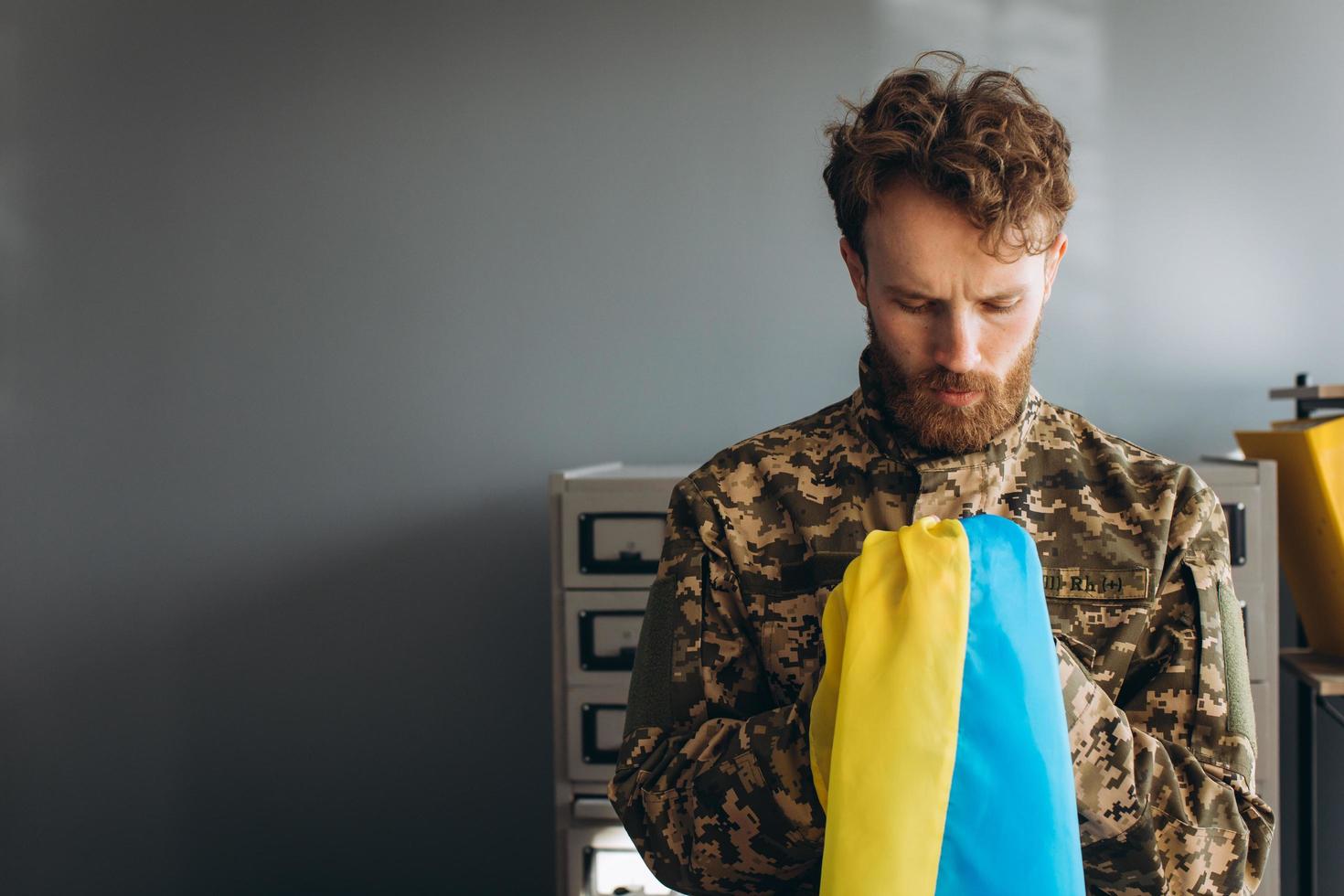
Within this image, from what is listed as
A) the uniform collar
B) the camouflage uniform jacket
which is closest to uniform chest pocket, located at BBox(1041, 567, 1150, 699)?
the camouflage uniform jacket

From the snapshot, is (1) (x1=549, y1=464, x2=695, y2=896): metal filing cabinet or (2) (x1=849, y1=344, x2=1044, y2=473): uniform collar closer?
(2) (x1=849, y1=344, x2=1044, y2=473): uniform collar

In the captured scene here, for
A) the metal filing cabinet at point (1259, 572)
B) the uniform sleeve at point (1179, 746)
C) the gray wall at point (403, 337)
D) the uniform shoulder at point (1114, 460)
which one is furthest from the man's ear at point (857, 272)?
the gray wall at point (403, 337)

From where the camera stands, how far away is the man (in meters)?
0.94

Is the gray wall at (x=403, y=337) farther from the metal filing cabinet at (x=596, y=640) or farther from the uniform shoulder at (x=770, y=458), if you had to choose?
the uniform shoulder at (x=770, y=458)

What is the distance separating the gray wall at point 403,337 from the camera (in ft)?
7.62

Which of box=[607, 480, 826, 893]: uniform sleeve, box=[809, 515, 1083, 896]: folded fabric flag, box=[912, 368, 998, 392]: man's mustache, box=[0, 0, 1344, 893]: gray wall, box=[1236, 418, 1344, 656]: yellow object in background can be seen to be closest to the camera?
box=[809, 515, 1083, 896]: folded fabric flag

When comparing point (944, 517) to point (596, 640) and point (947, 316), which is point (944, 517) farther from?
point (596, 640)

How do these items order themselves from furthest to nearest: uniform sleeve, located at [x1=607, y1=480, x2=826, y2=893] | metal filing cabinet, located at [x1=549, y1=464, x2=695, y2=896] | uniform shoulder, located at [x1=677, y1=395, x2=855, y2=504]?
metal filing cabinet, located at [x1=549, y1=464, x2=695, y2=896], uniform shoulder, located at [x1=677, y1=395, x2=855, y2=504], uniform sleeve, located at [x1=607, y1=480, x2=826, y2=893]

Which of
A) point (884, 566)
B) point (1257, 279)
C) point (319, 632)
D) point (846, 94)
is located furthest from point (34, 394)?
point (1257, 279)

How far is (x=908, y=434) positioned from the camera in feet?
3.53

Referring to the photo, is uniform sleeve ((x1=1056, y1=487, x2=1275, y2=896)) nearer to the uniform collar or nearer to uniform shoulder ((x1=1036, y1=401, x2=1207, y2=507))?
uniform shoulder ((x1=1036, y1=401, x2=1207, y2=507))

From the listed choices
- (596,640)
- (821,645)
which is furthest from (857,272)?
(596,640)

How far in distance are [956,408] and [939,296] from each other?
107 millimetres

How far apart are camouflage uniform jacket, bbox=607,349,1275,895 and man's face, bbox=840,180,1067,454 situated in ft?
0.14
